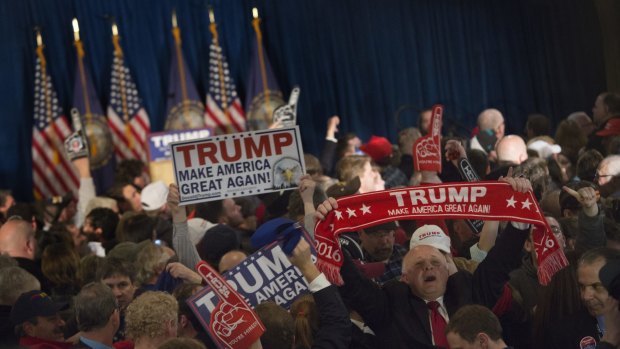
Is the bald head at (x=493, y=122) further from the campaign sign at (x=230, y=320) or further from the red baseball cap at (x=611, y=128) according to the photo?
the campaign sign at (x=230, y=320)

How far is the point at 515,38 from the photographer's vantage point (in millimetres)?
13336

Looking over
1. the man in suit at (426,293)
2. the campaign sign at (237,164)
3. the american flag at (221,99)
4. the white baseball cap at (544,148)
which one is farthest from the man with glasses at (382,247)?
the american flag at (221,99)

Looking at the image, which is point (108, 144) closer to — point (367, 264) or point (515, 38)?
point (515, 38)

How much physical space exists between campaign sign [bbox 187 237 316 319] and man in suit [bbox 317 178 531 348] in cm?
63

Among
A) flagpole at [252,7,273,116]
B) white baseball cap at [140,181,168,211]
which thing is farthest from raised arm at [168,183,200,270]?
flagpole at [252,7,273,116]

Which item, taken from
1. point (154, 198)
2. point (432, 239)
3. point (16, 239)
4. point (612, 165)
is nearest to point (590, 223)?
point (432, 239)

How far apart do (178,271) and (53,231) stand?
7.91ft

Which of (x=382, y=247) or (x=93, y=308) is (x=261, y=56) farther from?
(x=93, y=308)

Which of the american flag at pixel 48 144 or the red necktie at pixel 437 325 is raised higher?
the american flag at pixel 48 144

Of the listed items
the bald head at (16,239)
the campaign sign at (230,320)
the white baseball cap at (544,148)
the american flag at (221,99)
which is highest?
the american flag at (221,99)

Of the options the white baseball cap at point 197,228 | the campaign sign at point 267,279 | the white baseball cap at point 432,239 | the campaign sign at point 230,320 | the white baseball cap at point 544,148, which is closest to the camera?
the campaign sign at point 230,320

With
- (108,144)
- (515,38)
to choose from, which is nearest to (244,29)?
(108,144)

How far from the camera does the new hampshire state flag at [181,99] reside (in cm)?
1412

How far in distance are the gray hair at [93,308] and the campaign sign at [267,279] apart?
1.95 ft
